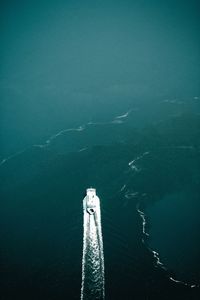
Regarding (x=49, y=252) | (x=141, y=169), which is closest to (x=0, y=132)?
(x=141, y=169)

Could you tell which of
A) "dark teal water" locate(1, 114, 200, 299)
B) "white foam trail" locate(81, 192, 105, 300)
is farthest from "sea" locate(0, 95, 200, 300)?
"white foam trail" locate(81, 192, 105, 300)

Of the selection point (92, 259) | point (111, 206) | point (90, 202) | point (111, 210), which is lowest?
point (92, 259)

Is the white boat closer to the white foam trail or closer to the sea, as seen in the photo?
the white foam trail


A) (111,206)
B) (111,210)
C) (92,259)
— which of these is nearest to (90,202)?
(111,210)

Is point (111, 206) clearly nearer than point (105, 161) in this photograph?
Yes

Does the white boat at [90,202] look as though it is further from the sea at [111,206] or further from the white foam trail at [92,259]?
the sea at [111,206]

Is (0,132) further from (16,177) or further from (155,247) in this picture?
(155,247)

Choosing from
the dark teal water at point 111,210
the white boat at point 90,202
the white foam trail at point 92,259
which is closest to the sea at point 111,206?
the dark teal water at point 111,210

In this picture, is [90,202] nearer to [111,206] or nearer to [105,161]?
[111,206]
